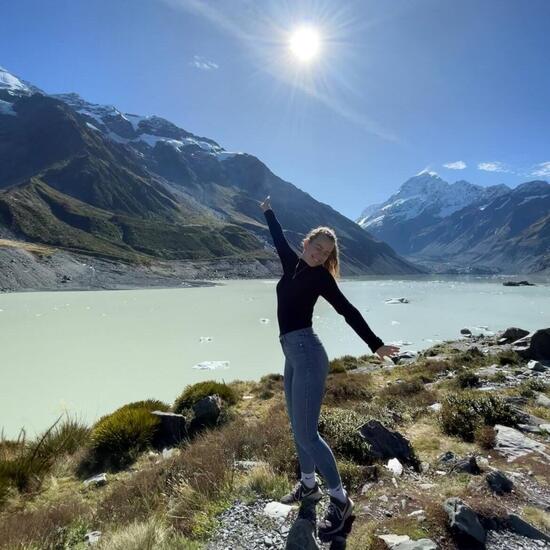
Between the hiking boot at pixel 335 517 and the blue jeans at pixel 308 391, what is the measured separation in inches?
7.1

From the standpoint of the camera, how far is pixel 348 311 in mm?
3869

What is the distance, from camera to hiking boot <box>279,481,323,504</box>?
420 centimetres

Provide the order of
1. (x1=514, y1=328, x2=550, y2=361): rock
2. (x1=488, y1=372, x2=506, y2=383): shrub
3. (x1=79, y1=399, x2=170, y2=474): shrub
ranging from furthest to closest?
1. (x1=514, y1=328, x2=550, y2=361): rock
2. (x1=488, y1=372, x2=506, y2=383): shrub
3. (x1=79, y1=399, x2=170, y2=474): shrub

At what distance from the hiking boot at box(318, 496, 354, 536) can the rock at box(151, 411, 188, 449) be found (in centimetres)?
619

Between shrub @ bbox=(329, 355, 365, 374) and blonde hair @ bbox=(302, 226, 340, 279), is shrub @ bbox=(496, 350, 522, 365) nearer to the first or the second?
shrub @ bbox=(329, 355, 365, 374)

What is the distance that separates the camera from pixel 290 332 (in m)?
3.95

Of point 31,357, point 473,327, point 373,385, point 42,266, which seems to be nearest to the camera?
point 373,385

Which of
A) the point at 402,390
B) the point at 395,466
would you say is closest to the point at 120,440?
the point at 395,466

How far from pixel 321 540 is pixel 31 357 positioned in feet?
70.2

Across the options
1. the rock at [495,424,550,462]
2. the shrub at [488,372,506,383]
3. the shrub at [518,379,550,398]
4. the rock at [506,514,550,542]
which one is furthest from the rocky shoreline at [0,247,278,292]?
the rock at [506,514,550,542]

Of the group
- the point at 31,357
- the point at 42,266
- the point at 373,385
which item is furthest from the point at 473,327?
the point at 42,266

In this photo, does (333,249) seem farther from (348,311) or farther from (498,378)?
(498,378)

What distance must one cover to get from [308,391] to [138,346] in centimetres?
2247

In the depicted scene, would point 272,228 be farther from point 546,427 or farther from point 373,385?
point 373,385
